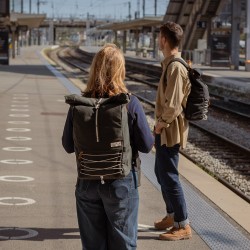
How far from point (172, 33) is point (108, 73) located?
158 cm

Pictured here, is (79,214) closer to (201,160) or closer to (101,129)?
(101,129)

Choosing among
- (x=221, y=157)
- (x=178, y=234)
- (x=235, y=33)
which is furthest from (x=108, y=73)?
(x=235, y=33)

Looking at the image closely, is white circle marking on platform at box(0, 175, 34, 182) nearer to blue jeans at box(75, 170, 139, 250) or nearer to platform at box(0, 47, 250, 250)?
platform at box(0, 47, 250, 250)

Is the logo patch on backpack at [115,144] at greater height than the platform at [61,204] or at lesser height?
greater

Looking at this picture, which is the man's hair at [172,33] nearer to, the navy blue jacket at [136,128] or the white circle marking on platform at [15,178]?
the navy blue jacket at [136,128]

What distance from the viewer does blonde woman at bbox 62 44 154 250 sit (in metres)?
3.80

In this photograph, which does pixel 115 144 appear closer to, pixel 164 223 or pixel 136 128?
pixel 136 128

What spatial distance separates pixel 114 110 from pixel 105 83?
17 cm

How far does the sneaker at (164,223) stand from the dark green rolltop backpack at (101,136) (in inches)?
79.3

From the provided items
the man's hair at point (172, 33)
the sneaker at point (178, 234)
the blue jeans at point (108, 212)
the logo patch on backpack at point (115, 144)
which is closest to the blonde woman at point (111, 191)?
the blue jeans at point (108, 212)

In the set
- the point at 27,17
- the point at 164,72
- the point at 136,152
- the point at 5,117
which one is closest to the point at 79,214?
the point at 136,152

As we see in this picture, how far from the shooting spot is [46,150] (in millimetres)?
10477

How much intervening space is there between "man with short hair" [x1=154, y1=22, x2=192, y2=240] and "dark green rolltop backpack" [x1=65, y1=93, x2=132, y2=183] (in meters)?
1.45

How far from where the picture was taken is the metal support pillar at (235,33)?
132ft
